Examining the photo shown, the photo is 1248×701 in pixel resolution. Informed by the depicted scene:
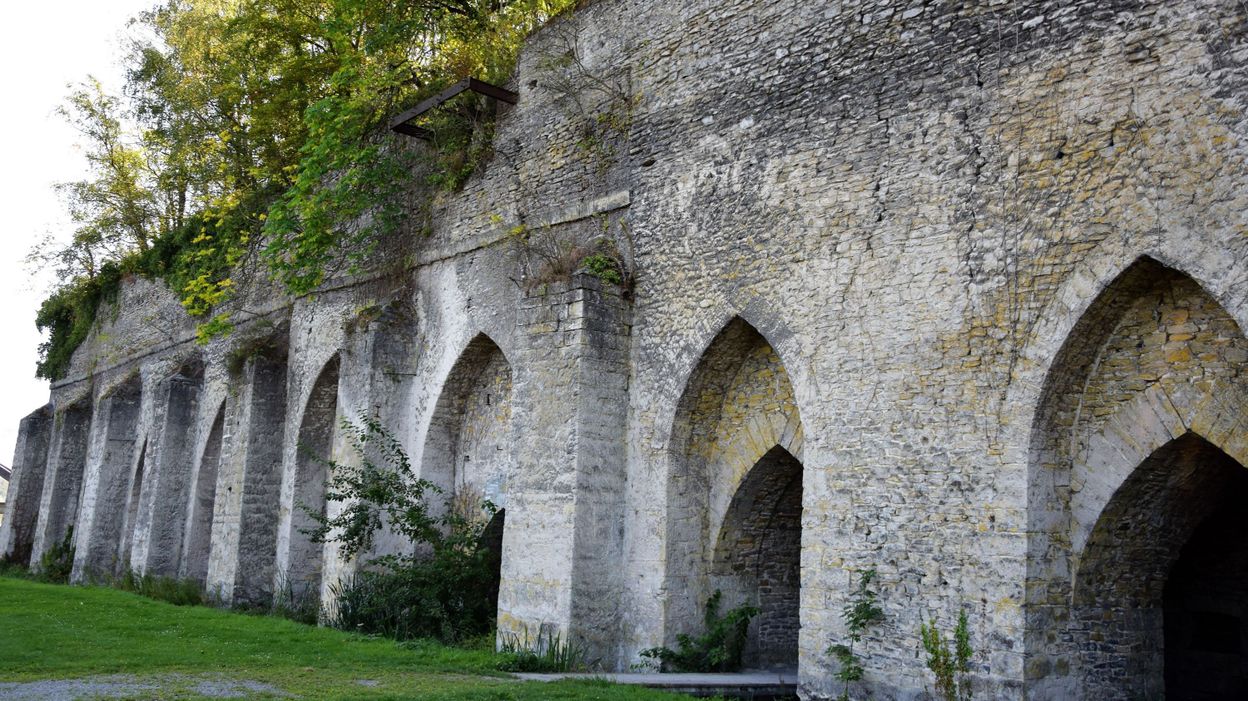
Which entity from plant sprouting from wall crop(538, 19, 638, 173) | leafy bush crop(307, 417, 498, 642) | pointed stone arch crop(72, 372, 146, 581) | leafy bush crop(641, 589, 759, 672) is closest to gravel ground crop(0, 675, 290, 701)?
leafy bush crop(307, 417, 498, 642)

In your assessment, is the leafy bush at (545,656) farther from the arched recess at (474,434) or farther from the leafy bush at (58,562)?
the leafy bush at (58,562)

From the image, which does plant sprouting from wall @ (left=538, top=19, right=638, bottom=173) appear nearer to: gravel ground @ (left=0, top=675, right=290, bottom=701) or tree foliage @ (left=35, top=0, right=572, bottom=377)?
tree foliage @ (left=35, top=0, right=572, bottom=377)

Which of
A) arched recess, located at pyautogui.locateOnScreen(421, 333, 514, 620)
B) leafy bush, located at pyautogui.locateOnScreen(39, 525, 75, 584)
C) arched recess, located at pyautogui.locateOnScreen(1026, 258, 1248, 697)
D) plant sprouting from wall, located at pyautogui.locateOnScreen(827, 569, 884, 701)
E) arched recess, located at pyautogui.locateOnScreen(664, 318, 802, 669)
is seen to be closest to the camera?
arched recess, located at pyautogui.locateOnScreen(1026, 258, 1248, 697)

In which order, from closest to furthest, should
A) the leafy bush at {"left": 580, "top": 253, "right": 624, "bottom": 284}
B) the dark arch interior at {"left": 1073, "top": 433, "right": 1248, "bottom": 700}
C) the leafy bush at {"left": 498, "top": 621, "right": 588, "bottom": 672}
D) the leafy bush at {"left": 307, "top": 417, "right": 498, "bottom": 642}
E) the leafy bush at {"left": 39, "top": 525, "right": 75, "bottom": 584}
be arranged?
the dark arch interior at {"left": 1073, "top": 433, "right": 1248, "bottom": 700} → the leafy bush at {"left": 498, "top": 621, "right": 588, "bottom": 672} → the leafy bush at {"left": 580, "top": 253, "right": 624, "bottom": 284} → the leafy bush at {"left": 307, "top": 417, "right": 498, "bottom": 642} → the leafy bush at {"left": 39, "top": 525, "right": 75, "bottom": 584}

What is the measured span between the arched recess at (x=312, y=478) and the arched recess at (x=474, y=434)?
2.35m

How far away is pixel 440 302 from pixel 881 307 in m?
6.78

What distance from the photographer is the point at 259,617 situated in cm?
1375

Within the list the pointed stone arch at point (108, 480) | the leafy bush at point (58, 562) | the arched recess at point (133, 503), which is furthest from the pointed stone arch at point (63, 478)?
the arched recess at point (133, 503)

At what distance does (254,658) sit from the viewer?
9578 mm

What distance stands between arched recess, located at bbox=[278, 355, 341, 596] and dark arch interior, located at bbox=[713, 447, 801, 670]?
6.88 m

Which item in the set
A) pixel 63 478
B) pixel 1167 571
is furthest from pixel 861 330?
pixel 63 478

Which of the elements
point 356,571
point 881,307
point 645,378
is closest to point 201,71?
point 356,571

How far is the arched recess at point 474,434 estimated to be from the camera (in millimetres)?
12664

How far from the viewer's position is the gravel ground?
23.6 ft
